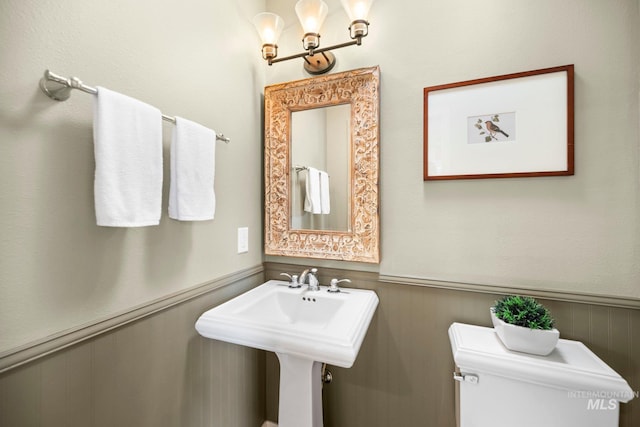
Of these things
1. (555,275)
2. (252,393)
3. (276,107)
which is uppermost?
(276,107)

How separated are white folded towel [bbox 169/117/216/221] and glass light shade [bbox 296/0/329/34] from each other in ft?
2.18

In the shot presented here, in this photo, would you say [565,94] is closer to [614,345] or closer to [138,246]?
[614,345]

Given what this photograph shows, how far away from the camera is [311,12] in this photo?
1.19 m

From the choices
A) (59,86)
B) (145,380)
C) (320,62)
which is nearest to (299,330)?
(145,380)

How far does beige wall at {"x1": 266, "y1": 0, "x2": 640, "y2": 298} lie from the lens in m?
0.99

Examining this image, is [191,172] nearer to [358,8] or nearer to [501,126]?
[358,8]

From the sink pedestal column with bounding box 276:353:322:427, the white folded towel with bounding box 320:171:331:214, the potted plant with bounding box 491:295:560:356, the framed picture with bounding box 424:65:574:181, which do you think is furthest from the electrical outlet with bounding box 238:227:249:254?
the potted plant with bounding box 491:295:560:356

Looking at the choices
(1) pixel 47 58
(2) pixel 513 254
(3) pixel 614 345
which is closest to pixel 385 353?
(2) pixel 513 254

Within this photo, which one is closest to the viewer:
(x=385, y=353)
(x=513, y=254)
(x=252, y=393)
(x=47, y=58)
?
(x=47, y=58)

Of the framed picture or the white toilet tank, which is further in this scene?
the framed picture

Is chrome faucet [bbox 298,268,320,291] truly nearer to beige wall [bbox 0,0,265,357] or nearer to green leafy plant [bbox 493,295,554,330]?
beige wall [bbox 0,0,265,357]

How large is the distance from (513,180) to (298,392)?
1209 mm

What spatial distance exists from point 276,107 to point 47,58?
0.94 meters

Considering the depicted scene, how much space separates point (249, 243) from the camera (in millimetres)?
1443
